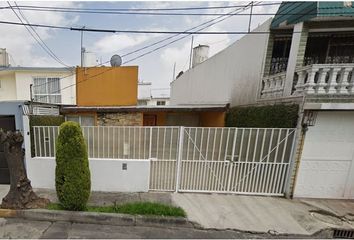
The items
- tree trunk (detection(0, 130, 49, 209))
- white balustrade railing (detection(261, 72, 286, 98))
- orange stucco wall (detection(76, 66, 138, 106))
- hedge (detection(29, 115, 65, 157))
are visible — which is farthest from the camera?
orange stucco wall (detection(76, 66, 138, 106))

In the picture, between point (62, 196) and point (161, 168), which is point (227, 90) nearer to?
point (161, 168)

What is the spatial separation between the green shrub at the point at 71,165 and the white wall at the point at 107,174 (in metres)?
1.16

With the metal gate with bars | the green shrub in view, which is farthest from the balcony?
the green shrub

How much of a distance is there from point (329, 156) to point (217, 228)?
3.67 meters

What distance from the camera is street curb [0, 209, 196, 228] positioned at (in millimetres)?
4012

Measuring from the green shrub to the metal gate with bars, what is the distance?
4.16 feet

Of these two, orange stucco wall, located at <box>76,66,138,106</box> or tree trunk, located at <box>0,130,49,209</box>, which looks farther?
orange stucco wall, located at <box>76,66,138,106</box>

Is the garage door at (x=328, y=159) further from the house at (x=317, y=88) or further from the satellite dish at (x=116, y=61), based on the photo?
the satellite dish at (x=116, y=61)

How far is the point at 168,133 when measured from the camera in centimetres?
534

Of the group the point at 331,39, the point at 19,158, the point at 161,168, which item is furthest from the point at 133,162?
the point at 331,39

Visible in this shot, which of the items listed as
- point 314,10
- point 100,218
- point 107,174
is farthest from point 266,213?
point 314,10

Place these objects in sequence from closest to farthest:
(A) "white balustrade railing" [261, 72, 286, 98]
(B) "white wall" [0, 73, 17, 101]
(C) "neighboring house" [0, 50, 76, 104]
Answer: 1. (A) "white balustrade railing" [261, 72, 286, 98]
2. (C) "neighboring house" [0, 50, 76, 104]
3. (B) "white wall" [0, 73, 17, 101]

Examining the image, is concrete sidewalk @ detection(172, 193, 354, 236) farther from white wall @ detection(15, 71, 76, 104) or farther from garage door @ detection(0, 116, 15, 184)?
white wall @ detection(15, 71, 76, 104)

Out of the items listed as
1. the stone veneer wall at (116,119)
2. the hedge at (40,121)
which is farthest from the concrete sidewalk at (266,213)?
the hedge at (40,121)
